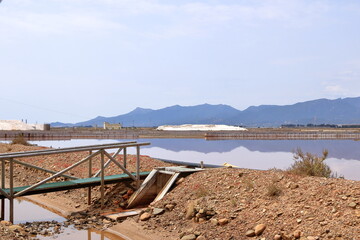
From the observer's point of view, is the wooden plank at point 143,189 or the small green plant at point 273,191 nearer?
the small green plant at point 273,191

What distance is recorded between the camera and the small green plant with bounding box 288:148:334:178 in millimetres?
15945

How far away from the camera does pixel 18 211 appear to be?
17.7 m

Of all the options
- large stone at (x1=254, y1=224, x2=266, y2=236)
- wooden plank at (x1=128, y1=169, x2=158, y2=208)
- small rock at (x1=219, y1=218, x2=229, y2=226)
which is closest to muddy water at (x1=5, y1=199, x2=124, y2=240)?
wooden plank at (x1=128, y1=169, x2=158, y2=208)

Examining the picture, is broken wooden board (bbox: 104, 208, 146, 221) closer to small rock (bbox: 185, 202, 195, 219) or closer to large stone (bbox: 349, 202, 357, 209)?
small rock (bbox: 185, 202, 195, 219)

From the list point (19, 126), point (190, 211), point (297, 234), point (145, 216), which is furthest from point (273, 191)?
point (19, 126)

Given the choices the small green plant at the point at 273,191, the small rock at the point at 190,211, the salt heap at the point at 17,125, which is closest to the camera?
the small green plant at the point at 273,191

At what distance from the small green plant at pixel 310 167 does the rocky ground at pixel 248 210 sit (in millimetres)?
920

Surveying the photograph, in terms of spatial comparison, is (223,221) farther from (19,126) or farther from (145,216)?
(19,126)

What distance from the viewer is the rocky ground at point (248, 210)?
38.7 ft

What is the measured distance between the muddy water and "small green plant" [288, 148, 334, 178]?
6729 millimetres

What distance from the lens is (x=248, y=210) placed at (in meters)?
13.4

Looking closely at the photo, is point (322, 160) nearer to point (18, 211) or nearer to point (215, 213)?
point (215, 213)

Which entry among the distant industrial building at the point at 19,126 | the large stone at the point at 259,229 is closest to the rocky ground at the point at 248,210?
the large stone at the point at 259,229

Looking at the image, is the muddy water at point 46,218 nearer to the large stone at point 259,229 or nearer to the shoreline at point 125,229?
the shoreline at point 125,229
